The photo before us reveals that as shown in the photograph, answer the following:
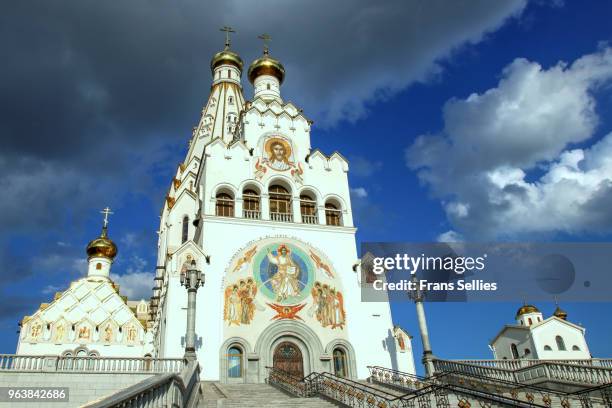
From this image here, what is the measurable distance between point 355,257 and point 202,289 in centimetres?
792

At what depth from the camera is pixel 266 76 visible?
113 ft

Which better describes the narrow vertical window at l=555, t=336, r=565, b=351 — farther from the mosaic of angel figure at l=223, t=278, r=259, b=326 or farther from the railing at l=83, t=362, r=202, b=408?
the railing at l=83, t=362, r=202, b=408

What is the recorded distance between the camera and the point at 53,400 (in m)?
16.2

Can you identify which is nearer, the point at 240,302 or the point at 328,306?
the point at 240,302

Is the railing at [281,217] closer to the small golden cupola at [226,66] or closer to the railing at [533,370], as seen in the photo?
the railing at [533,370]

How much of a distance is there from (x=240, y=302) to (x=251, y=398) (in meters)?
6.23

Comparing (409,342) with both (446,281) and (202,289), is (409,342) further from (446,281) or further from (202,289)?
(202,289)

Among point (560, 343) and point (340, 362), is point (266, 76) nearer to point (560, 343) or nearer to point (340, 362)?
point (340, 362)

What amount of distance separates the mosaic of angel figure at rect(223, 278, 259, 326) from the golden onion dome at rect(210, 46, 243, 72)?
31.1 meters

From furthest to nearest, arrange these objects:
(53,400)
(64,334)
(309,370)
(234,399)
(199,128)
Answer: (199,128)
(64,334)
(309,370)
(53,400)
(234,399)

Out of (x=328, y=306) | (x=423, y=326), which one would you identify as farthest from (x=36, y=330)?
(x=423, y=326)

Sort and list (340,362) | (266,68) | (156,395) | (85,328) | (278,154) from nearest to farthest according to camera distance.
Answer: (156,395)
(340,362)
(278,154)
(85,328)
(266,68)

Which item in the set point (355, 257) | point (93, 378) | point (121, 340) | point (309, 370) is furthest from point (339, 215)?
point (121, 340)

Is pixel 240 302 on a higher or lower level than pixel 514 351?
higher
